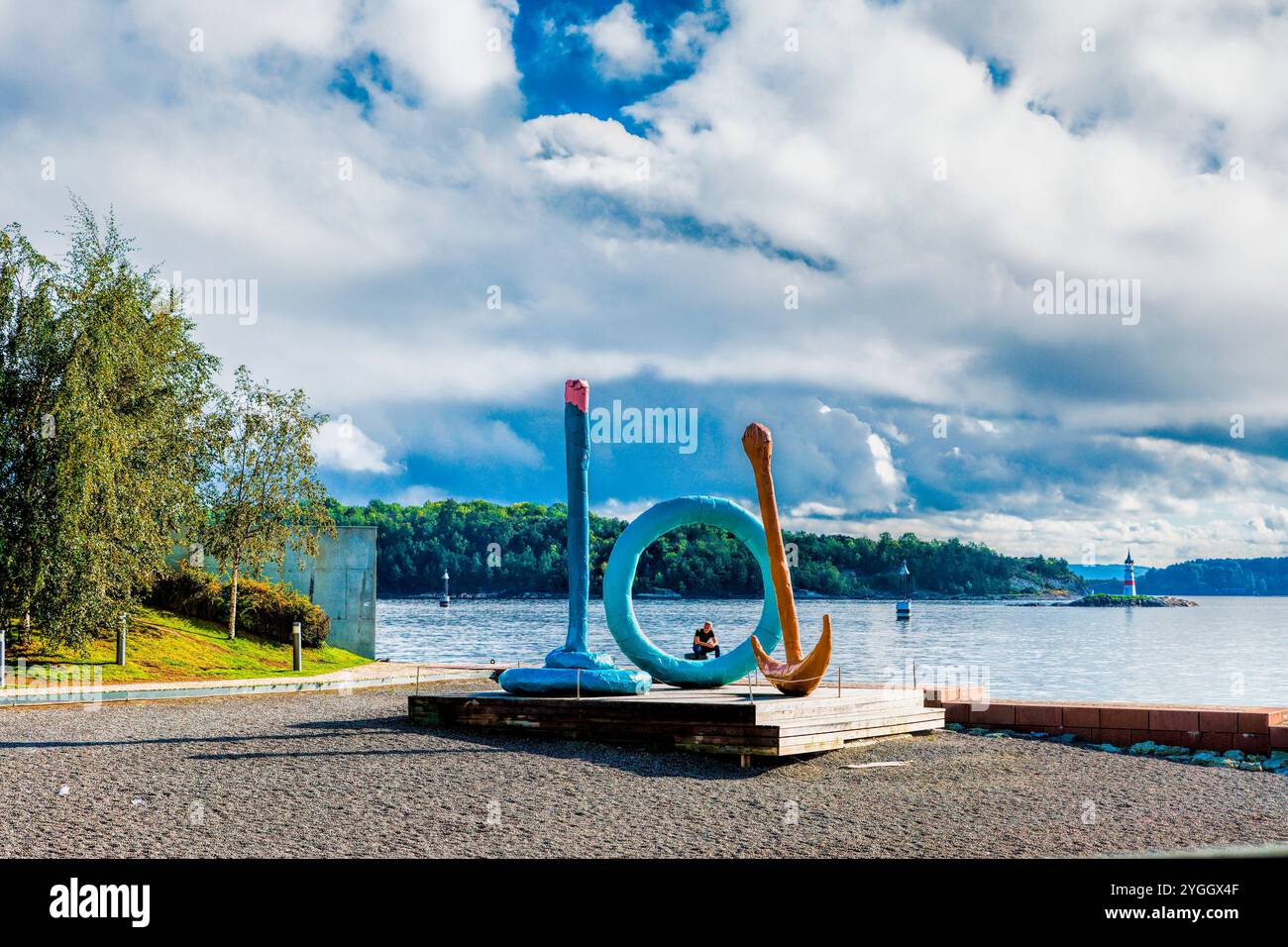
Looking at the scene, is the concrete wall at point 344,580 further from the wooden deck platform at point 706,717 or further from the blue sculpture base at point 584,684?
the blue sculpture base at point 584,684

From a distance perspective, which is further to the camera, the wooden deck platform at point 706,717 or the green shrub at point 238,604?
the green shrub at point 238,604

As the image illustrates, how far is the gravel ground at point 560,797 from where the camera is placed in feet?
28.2

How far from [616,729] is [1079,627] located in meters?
107

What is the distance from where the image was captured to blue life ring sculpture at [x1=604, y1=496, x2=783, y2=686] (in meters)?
15.2

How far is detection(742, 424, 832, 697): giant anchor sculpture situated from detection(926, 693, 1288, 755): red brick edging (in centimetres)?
339

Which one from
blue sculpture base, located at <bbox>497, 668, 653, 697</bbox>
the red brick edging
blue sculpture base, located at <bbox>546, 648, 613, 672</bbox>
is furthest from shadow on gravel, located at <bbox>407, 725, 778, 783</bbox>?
the red brick edging

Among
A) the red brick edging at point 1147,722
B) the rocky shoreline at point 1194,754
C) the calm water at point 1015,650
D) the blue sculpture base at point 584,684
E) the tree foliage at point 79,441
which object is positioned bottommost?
the calm water at point 1015,650

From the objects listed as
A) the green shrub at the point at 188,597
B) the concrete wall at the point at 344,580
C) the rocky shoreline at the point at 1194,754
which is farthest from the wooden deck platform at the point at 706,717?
the concrete wall at the point at 344,580

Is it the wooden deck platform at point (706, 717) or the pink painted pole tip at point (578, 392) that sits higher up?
the pink painted pole tip at point (578, 392)

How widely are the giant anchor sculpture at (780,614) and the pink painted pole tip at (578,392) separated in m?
2.19

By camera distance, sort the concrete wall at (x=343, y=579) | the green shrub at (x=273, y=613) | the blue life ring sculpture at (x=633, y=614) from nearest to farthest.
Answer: the blue life ring sculpture at (x=633, y=614) → the green shrub at (x=273, y=613) → the concrete wall at (x=343, y=579)

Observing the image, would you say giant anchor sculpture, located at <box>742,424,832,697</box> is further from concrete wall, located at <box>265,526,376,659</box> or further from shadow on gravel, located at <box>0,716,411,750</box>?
concrete wall, located at <box>265,526,376,659</box>
